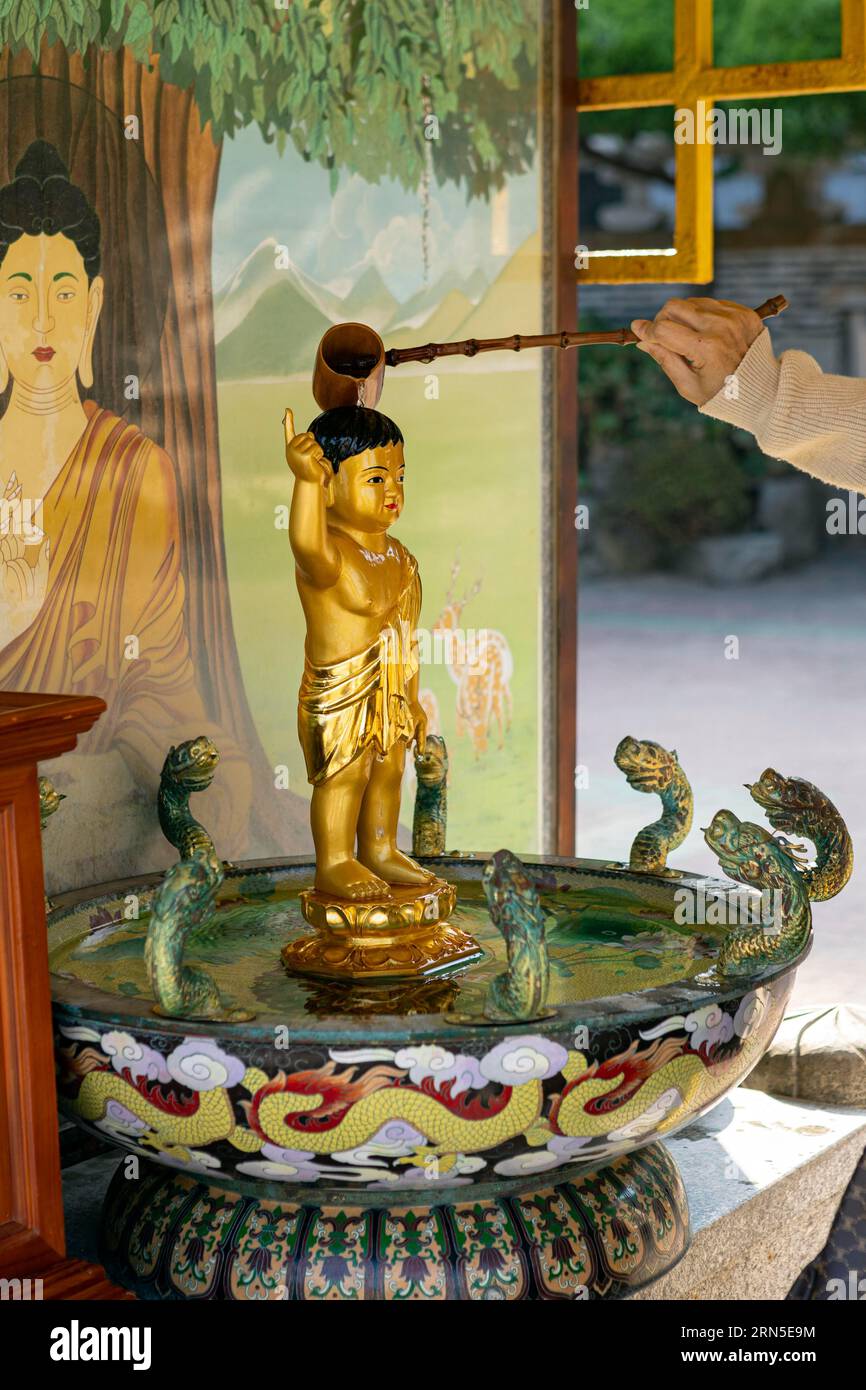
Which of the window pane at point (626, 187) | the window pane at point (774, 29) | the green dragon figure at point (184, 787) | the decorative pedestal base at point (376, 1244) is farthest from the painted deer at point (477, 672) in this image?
the window pane at point (626, 187)

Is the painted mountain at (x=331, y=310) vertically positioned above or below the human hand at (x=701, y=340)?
above

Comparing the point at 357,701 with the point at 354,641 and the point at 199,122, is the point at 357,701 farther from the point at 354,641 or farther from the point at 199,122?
the point at 199,122

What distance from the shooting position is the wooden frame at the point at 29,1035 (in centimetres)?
175

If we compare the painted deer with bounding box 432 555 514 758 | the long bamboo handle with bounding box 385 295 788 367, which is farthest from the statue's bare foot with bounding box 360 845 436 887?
the painted deer with bounding box 432 555 514 758

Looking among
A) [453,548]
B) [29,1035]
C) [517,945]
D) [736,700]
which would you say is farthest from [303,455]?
[736,700]

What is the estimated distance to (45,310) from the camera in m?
2.37

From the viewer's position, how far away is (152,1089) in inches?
74.3

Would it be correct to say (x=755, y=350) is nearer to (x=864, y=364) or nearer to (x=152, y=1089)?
(x=152, y=1089)

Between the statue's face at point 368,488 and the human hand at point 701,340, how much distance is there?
0.37 m

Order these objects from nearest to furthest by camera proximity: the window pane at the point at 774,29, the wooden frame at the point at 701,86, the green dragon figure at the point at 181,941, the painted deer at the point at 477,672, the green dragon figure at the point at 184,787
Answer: the green dragon figure at the point at 181,941 → the green dragon figure at the point at 184,787 → the wooden frame at the point at 701,86 → the painted deer at the point at 477,672 → the window pane at the point at 774,29

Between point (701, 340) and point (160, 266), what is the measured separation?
864 mm

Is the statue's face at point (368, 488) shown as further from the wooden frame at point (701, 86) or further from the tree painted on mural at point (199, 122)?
the wooden frame at point (701, 86)

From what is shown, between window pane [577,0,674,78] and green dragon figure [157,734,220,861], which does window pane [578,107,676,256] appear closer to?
window pane [577,0,674,78]

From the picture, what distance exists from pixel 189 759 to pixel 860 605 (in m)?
Answer: 9.23
